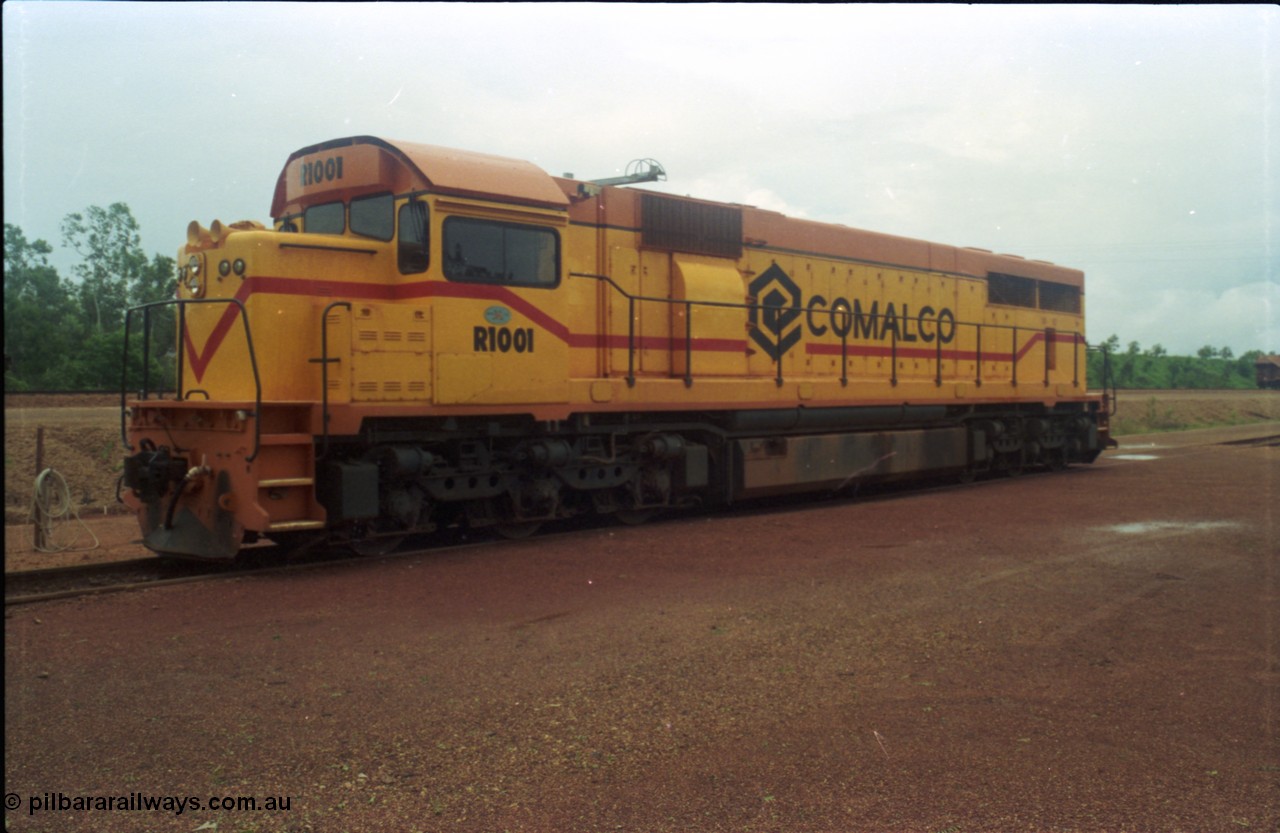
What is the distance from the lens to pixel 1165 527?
34.7 ft

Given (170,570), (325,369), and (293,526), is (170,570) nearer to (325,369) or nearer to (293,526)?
(293,526)

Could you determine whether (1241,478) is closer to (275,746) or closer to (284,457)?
(284,457)

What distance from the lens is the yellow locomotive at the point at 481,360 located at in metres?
8.53

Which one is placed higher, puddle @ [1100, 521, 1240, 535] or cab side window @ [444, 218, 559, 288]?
cab side window @ [444, 218, 559, 288]

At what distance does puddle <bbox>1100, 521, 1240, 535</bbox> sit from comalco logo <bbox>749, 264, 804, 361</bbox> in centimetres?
465

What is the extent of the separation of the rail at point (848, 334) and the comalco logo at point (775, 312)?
16 mm

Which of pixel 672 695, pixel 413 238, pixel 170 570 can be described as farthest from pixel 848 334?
pixel 672 695

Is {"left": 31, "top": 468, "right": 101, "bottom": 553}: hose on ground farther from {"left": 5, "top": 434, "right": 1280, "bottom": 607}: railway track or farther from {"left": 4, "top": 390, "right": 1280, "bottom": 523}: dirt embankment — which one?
{"left": 5, "top": 434, "right": 1280, "bottom": 607}: railway track

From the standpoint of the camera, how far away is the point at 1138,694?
16.9 ft

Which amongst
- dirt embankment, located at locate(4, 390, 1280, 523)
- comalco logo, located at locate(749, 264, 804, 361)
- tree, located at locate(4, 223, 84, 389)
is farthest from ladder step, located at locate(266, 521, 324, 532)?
tree, located at locate(4, 223, 84, 389)

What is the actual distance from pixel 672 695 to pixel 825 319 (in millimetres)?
9669

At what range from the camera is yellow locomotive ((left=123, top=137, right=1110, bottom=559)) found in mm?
8531

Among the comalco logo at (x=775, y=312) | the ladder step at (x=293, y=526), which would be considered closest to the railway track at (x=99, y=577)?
the ladder step at (x=293, y=526)

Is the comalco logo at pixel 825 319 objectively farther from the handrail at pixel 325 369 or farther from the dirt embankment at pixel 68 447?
the dirt embankment at pixel 68 447
